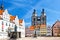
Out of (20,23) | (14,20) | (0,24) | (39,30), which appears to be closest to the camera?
(0,24)

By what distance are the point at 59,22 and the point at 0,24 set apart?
33.4 m

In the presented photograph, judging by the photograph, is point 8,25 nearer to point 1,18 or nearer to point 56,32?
point 1,18

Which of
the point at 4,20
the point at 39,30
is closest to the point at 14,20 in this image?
the point at 4,20

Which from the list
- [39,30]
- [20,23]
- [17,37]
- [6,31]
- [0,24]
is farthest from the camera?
[39,30]

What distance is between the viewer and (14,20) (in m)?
50.2

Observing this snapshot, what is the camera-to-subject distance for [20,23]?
56531 mm

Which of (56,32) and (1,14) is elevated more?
(1,14)

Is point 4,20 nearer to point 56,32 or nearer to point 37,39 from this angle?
point 37,39

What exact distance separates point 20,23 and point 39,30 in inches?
862

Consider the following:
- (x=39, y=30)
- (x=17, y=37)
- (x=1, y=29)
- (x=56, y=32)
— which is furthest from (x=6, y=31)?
(x=39, y=30)

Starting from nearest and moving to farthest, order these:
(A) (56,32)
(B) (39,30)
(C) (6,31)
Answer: (C) (6,31)
(A) (56,32)
(B) (39,30)

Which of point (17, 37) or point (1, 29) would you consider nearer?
point (17, 37)

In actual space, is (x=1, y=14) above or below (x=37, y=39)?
above

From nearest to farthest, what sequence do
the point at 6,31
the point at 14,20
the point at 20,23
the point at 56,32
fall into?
the point at 6,31 → the point at 14,20 → the point at 20,23 → the point at 56,32
